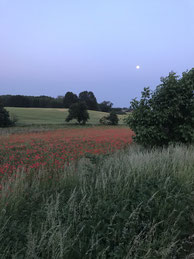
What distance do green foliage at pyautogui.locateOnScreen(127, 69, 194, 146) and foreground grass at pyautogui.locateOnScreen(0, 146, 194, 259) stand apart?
285 centimetres

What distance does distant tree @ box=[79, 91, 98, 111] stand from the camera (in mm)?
103244

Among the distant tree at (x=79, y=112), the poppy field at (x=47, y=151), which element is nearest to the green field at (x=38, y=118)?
the distant tree at (x=79, y=112)

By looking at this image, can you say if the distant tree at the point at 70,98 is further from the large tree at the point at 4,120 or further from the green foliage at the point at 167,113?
the green foliage at the point at 167,113

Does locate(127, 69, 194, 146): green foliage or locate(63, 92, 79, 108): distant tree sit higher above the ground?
locate(63, 92, 79, 108): distant tree

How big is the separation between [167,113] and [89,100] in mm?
99188

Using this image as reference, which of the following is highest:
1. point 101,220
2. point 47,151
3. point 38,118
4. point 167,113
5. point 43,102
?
point 43,102

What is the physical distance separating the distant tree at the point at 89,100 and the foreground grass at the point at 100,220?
97378 millimetres

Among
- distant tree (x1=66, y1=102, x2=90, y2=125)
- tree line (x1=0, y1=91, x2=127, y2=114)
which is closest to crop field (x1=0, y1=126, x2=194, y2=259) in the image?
distant tree (x1=66, y1=102, x2=90, y2=125)

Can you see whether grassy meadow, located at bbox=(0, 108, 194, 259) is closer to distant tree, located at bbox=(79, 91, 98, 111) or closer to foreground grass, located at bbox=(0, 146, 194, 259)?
foreground grass, located at bbox=(0, 146, 194, 259)

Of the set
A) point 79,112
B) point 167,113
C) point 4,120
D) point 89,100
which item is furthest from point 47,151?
point 89,100

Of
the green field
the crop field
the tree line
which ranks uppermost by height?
the tree line

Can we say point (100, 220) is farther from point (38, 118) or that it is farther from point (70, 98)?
point (70, 98)

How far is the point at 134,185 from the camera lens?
3.25 m

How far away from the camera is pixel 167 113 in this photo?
667 centimetres
